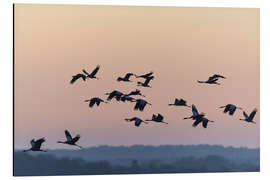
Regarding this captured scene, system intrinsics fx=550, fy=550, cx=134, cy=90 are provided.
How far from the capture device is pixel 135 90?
5266mm

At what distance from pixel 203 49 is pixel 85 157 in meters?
1.55

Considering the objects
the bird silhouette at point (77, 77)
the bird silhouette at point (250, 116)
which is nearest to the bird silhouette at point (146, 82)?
the bird silhouette at point (77, 77)

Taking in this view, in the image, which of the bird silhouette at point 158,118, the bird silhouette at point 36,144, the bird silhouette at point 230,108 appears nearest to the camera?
the bird silhouette at point 36,144

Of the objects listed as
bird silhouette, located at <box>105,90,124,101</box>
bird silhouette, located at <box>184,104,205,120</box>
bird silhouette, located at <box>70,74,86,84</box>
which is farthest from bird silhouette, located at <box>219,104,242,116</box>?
bird silhouette, located at <box>70,74,86,84</box>

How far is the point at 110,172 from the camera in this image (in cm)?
527

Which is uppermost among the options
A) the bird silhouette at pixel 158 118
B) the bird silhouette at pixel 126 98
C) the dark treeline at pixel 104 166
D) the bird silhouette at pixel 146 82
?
the bird silhouette at pixel 146 82

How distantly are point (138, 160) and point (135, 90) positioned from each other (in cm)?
67

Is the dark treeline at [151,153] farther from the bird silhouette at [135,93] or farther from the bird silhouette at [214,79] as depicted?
the bird silhouette at [214,79]

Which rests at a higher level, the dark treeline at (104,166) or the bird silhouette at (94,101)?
the bird silhouette at (94,101)

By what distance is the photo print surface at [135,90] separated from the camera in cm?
519

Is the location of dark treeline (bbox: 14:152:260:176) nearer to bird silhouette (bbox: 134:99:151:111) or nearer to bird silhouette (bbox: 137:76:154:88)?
bird silhouette (bbox: 134:99:151:111)

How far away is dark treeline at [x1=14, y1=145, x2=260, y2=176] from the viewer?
5.20 metres

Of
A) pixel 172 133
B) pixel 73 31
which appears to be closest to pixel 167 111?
pixel 172 133

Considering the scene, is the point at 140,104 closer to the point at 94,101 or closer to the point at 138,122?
the point at 138,122
